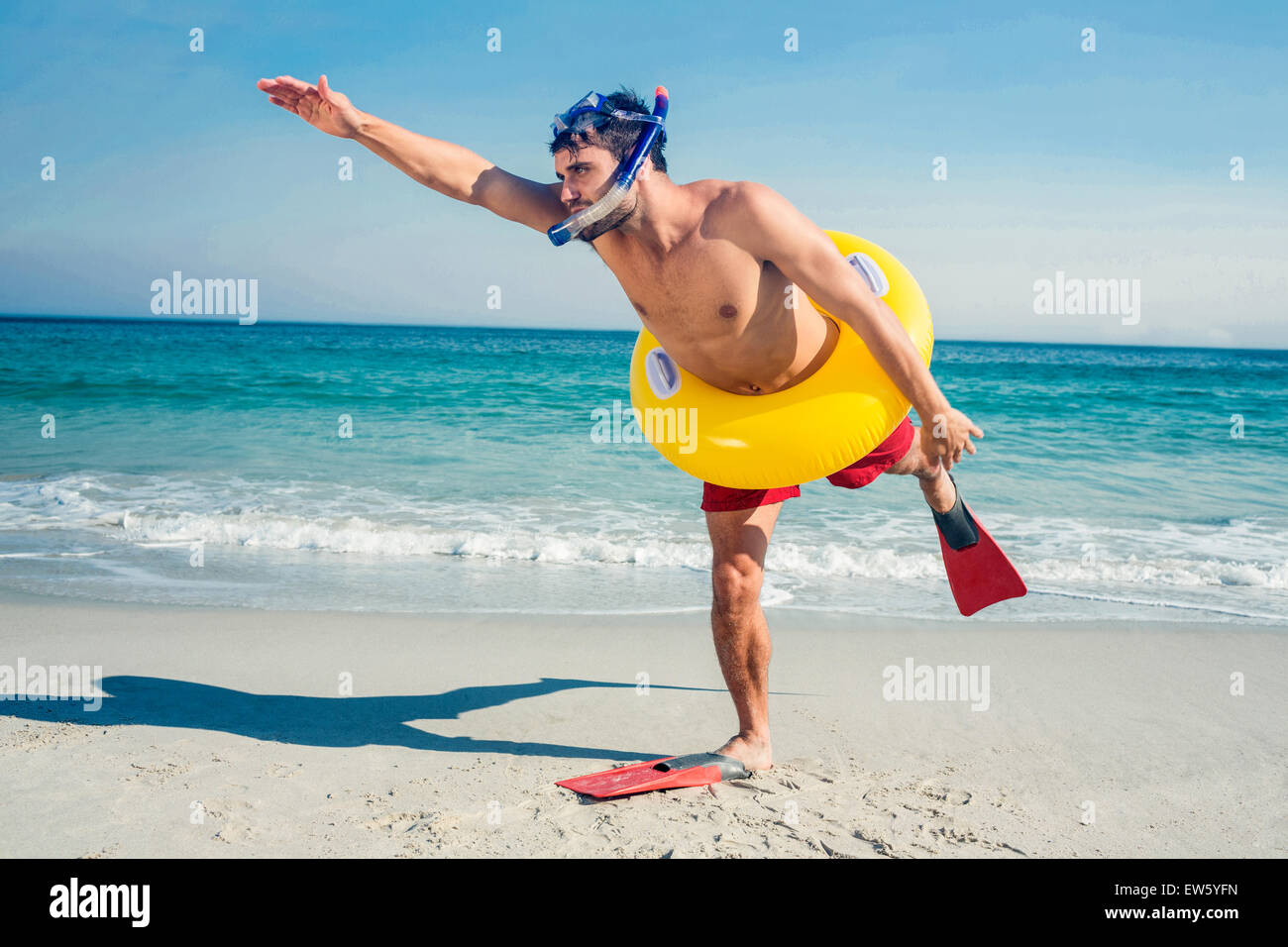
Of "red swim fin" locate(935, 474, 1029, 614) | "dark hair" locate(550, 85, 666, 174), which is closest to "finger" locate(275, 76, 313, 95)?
"dark hair" locate(550, 85, 666, 174)

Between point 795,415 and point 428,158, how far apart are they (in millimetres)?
1416

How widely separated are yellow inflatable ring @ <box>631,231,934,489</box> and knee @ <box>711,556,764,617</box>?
0.98 ft

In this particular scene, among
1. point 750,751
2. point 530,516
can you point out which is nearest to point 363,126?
point 750,751

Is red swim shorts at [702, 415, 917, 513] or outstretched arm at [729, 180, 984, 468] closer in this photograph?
outstretched arm at [729, 180, 984, 468]

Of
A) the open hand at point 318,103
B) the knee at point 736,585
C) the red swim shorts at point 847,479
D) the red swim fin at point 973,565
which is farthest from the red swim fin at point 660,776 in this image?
the open hand at point 318,103

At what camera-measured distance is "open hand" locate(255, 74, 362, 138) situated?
8.71ft

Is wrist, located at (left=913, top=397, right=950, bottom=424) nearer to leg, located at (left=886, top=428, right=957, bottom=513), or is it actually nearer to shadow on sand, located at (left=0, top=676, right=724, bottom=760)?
leg, located at (left=886, top=428, right=957, bottom=513)

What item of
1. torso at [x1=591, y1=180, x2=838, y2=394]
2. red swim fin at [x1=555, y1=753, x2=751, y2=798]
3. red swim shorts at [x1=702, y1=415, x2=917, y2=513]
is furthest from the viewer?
red swim shorts at [x1=702, y1=415, x2=917, y2=513]

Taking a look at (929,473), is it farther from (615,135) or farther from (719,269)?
(615,135)

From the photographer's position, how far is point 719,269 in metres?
Answer: 2.67

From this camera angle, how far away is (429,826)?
8.52 feet

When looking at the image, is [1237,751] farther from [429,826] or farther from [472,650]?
[472,650]

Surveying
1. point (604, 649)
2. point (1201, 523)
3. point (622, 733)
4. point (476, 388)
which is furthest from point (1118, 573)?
point (476, 388)
